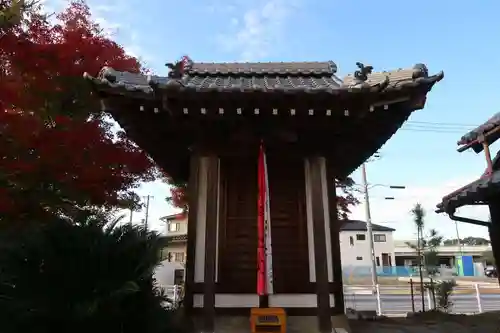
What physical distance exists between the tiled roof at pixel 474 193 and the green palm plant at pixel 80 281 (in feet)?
→ 23.2

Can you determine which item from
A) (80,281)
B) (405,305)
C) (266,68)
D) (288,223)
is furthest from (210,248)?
(405,305)

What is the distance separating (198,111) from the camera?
236 inches

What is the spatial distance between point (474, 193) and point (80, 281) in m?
8.17

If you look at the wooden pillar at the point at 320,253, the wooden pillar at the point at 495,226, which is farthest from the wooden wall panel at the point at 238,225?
the wooden pillar at the point at 495,226

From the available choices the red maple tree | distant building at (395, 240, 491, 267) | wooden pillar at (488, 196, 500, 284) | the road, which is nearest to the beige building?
the red maple tree

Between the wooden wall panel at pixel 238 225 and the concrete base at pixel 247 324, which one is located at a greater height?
the wooden wall panel at pixel 238 225

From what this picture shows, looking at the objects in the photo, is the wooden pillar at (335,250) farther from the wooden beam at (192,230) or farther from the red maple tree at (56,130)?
the red maple tree at (56,130)

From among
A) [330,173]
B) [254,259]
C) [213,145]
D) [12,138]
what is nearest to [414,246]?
[330,173]

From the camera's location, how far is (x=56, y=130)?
8594 mm

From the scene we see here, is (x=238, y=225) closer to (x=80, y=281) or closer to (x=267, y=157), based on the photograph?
(x=267, y=157)

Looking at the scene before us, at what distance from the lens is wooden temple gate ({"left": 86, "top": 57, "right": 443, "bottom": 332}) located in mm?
5797

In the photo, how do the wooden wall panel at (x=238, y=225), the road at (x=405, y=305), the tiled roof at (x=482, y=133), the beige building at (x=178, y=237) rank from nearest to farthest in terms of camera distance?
the wooden wall panel at (x=238, y=225) → the tiled roof at (x=482, y=133) → the road at (x=405, y=305) → the beige building at (x=178, y=237)

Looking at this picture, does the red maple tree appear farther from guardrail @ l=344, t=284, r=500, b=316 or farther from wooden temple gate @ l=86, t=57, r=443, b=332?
guardrail @ l=344, t=284, r=500, b=316

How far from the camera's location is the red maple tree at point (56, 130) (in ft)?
25.7
